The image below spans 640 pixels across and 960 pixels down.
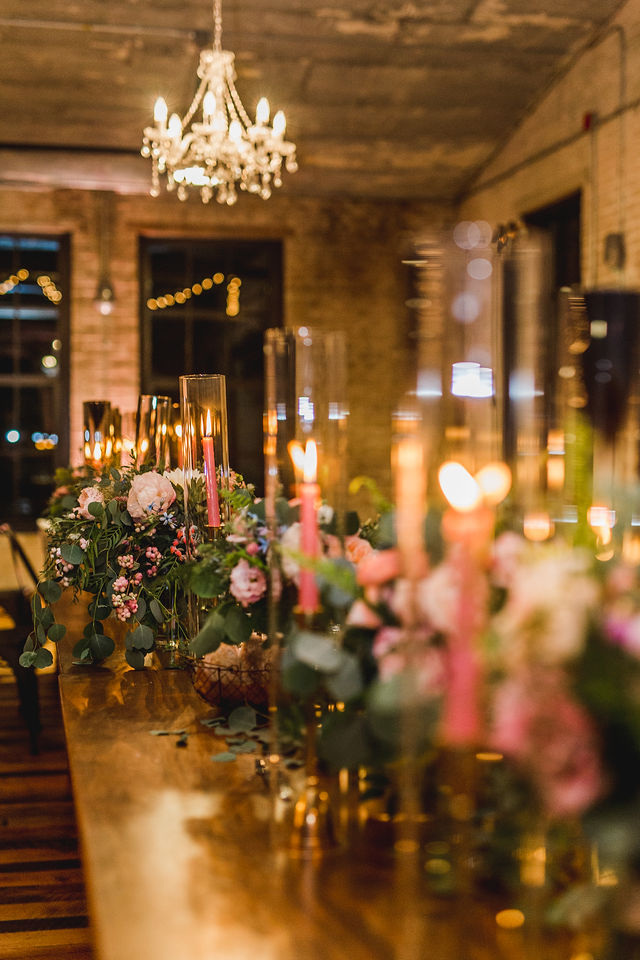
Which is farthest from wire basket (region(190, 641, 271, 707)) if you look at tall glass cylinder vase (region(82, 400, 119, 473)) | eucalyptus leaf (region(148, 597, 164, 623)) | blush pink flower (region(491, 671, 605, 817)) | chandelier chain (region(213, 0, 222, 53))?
chandelier chain (region(213, 0, 222, 53))

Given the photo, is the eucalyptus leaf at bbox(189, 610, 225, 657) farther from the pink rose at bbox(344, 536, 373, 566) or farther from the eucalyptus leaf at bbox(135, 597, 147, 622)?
the eucalyptus leaf at bbox(135, 597, 147, 622)

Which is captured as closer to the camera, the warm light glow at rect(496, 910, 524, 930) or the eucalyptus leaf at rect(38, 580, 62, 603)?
the warm light glow at rect(496, 910, 524, 930)

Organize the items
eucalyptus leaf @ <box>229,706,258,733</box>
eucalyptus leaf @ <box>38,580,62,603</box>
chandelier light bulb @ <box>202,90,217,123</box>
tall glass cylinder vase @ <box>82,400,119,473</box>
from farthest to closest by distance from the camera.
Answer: chandelier light bulb @ <box>202,90,217,123</box>
tall glass cylinder vase @ <box>82,400,119,473</box>
eucalyptus leaf @ <box>38,580,62,603</box>
eucalyptus leaf @ <box>229,706,258,733</box>

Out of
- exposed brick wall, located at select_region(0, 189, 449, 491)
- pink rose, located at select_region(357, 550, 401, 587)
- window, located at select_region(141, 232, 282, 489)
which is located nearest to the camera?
pink rose, located at select_region(357, 550, 401, 587)

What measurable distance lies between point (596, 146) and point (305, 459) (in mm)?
5352

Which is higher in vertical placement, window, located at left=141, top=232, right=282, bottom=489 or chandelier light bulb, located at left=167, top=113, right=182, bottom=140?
chandelier light bulb, located at left=167, top=113, right=182, bottom=140

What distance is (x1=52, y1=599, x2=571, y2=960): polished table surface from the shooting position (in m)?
0.79

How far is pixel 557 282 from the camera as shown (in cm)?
677

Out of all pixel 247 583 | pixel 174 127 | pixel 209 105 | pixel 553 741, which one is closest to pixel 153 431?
pixel 247 583

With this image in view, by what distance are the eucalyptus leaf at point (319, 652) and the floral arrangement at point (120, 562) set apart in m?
0.88

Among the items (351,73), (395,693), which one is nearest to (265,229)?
(351,73)

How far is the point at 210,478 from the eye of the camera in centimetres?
178

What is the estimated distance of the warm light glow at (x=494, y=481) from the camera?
859 mm

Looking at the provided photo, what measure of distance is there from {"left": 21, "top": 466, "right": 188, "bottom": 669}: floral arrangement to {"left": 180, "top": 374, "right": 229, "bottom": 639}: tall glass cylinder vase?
0.08 metres
